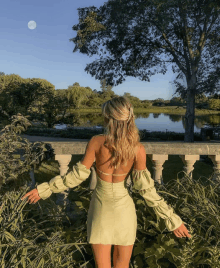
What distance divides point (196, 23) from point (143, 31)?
2.80m

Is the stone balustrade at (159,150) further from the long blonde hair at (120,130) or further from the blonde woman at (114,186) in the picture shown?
the long blonde hair at (120,130)

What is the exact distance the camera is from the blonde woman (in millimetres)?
1969

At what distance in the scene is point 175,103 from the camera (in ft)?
47.9

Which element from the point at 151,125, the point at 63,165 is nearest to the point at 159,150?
the point at 63,165

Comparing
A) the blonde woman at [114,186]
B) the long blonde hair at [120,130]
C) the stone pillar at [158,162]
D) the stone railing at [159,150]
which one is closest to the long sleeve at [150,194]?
the blonde woman at [114,186]

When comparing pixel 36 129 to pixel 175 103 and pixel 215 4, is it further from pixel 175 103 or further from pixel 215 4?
pixel 215 4

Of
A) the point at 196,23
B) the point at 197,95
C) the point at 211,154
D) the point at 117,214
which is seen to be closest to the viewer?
the point at 117,214

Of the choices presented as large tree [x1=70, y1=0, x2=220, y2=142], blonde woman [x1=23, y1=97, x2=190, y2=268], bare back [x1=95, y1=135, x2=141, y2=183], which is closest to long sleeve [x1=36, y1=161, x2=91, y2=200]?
blonde woman [x1=23, y1=97, x2=190, y2=268]

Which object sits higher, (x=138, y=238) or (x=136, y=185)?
(x=136, y=185)

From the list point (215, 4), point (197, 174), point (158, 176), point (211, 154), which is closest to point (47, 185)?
point (158, 176)

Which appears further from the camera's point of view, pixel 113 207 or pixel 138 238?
pixel 138 238

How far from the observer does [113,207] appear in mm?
2027

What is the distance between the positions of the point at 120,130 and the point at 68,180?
623mm

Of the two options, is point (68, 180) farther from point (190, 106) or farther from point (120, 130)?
point (190, 106)
